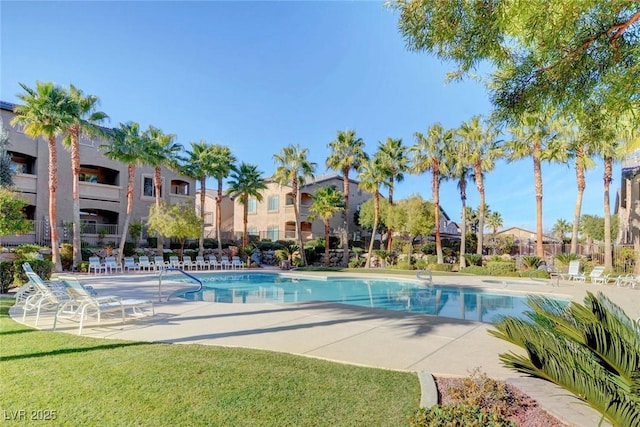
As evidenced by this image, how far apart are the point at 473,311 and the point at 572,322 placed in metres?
10.4

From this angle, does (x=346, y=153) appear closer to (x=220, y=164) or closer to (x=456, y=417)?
(x=220, y=164)

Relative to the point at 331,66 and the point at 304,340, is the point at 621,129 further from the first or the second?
the point at 331,66

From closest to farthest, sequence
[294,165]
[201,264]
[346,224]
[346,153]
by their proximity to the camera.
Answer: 1. [201,264]
2. [294,165]
3. [346,224]
4. [346,153]

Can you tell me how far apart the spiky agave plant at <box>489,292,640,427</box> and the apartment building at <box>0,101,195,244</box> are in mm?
27257

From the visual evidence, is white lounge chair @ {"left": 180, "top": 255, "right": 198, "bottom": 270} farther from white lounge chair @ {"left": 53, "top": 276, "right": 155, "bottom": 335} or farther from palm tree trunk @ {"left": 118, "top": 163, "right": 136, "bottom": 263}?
white lounge chair @ {"left": 53, "top": 276, "right": 155, "bottom": 335}

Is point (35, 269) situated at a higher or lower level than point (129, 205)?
lower

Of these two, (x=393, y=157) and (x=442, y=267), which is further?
(x=393, y=157)

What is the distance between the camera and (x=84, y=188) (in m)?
28.5

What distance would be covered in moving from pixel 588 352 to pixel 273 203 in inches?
1562

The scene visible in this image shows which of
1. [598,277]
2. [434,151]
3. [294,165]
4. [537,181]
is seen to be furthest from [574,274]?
[294,165]

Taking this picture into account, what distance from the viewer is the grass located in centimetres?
362

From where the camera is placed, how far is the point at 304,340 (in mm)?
6777

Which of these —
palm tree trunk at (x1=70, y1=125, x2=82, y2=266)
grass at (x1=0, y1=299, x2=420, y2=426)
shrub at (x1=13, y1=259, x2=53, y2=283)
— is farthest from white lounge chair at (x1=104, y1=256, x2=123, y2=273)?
grass at (x1=0, y1=299, x2=420, y2=426)

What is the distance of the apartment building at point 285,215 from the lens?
4062cm
